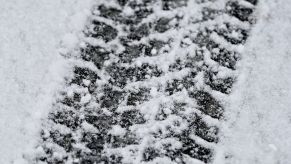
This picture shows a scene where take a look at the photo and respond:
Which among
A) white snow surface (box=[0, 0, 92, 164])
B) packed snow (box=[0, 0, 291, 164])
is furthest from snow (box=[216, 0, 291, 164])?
white snow surface (box=[0, 0, 92, 164])

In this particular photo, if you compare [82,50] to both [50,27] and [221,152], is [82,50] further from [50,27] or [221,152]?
[221,152]

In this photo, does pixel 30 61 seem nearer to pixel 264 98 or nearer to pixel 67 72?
pixel 67 72

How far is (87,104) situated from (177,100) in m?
0.34

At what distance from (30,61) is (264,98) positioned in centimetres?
90

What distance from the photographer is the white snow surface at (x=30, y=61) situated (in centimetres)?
140

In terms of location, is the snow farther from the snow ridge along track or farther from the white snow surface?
the white snow surface

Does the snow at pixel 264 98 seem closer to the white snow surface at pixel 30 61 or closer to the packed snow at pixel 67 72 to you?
the packed snow at pixel 67 72

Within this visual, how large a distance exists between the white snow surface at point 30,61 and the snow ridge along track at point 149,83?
2.0 inches

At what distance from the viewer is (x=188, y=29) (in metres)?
1.72

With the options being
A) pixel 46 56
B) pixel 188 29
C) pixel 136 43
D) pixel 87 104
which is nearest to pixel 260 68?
pixel 188 29

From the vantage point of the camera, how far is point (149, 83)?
157 centimetres

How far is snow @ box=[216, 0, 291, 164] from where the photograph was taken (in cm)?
139

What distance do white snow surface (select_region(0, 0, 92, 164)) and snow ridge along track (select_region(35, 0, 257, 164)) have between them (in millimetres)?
52

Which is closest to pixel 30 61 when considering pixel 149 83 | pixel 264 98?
pixel 149 83
